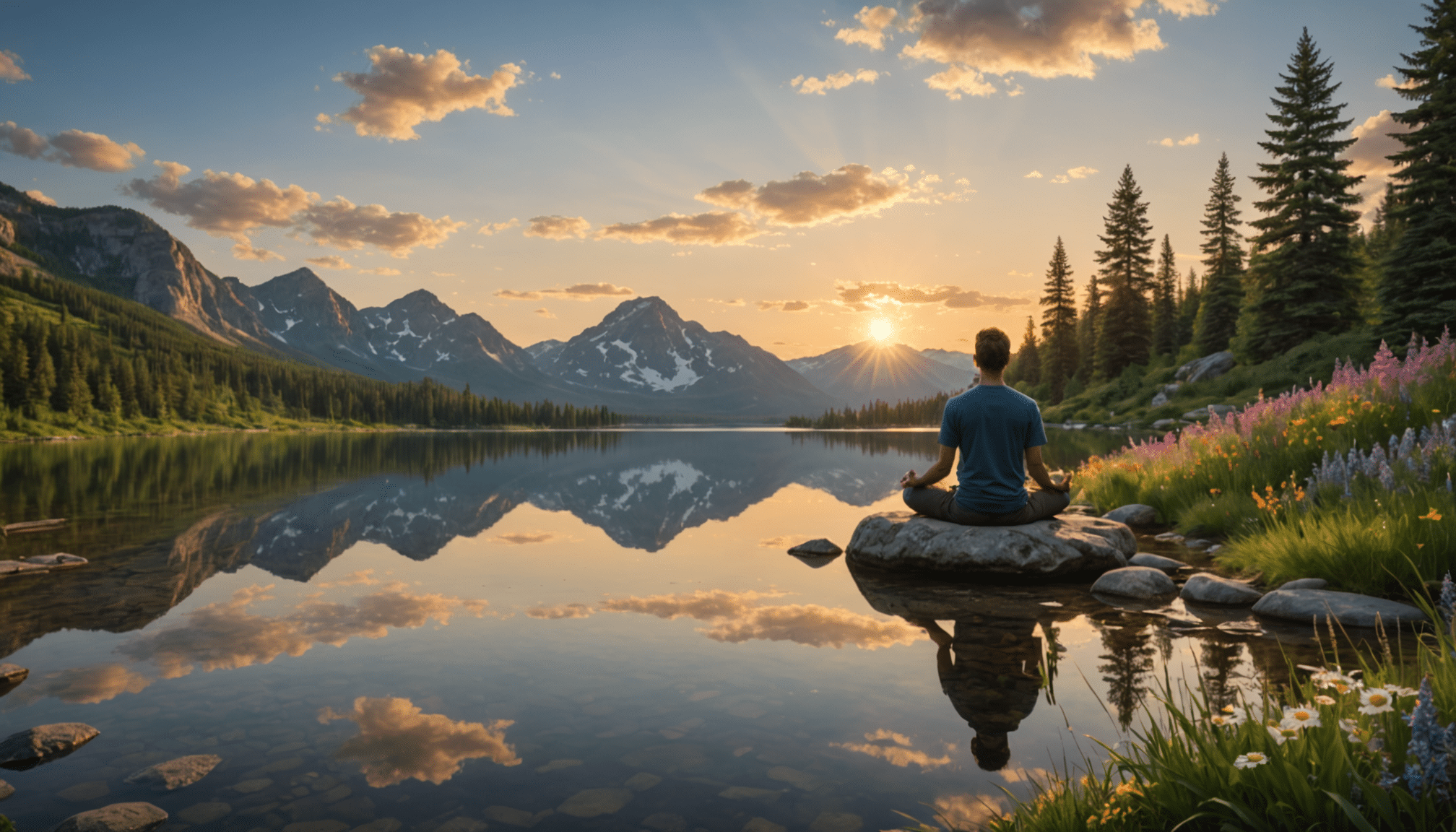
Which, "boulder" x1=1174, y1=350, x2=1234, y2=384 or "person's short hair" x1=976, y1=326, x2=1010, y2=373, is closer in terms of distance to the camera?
"person's short hair" x1=976, y1=326, x2=1010, y2=373

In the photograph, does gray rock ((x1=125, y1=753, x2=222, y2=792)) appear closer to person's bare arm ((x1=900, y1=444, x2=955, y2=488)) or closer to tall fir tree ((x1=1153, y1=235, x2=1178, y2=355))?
person's bare arm ((x1=900, y1=444, x2=955, y2=488))

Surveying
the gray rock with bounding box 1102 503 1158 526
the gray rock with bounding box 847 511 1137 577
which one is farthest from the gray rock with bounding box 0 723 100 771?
the gray rock with bounding box 1102 503 1158 526

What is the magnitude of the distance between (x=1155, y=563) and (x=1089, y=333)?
278 ft

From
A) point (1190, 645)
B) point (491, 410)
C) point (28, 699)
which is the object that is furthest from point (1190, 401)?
point (491, 410)

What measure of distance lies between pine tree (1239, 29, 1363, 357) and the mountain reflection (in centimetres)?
5192

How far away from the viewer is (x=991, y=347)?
9.53 metres

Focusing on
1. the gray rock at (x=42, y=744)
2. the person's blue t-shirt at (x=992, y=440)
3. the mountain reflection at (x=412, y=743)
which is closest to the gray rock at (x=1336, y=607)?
the person's blue t-shirt at (x=992, y=440)

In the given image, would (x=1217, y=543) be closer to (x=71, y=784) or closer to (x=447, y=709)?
(x=447, y=709)

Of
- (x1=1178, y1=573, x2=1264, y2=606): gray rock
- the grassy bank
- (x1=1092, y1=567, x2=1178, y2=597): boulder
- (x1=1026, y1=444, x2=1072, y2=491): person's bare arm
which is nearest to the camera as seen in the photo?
the grassy bank

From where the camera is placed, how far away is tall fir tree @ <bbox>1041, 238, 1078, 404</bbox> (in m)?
83.1

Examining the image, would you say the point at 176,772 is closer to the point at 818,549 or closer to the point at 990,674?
the point at 990,674

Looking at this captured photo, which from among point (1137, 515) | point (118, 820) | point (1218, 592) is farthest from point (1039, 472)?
point (118, 820)

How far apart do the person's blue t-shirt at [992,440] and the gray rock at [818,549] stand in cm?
337

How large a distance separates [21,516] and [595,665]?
17.9 meters
